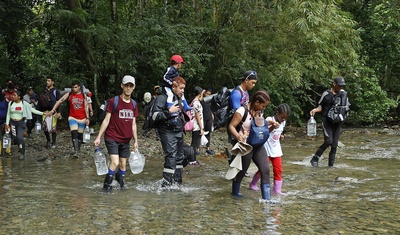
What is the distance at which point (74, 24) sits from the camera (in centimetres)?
1731

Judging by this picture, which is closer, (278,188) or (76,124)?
(278,188)

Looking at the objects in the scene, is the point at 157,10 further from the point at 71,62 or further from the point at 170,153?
the point at 170,153

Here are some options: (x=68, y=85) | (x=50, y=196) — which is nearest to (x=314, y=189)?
(x=50, y=196)

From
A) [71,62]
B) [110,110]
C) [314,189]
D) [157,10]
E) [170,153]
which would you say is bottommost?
[314,189]

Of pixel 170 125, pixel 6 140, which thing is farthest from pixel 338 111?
pixel 6 140

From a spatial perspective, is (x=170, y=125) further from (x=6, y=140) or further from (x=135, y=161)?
(x=6, y=140)

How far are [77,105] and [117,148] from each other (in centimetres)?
476

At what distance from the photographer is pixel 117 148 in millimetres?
8242

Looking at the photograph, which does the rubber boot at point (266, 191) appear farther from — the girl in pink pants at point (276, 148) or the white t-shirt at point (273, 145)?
the white t-shirt at point (273, 145)

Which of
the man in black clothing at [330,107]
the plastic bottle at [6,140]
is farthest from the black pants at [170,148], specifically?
the plastic bottle at [6,140]

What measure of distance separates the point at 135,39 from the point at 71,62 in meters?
3.35

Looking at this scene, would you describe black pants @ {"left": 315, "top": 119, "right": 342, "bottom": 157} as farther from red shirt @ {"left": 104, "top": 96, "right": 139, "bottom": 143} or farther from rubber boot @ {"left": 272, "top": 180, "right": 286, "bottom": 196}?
red shirt @ {"left": 104, "top": 96, "right": 139, "bottom": 143}

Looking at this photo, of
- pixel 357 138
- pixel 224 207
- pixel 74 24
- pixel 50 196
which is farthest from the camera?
pixel 357 138

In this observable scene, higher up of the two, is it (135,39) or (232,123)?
(135,39)
